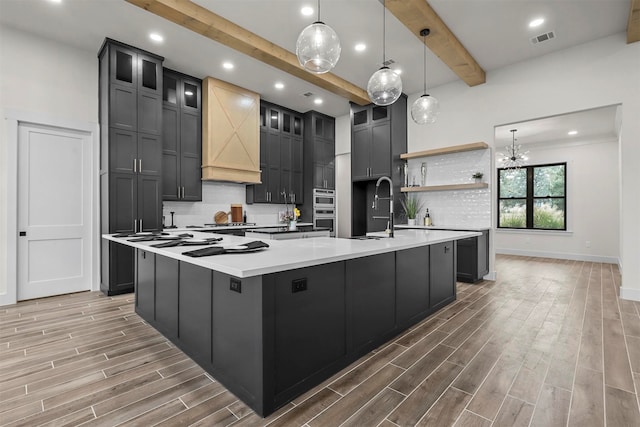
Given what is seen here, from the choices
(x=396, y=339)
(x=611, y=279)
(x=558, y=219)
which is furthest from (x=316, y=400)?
(x=558, y=219)

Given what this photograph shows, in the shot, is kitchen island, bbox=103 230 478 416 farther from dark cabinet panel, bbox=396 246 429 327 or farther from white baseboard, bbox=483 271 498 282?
white baseboard, bbox=483 271 498 282

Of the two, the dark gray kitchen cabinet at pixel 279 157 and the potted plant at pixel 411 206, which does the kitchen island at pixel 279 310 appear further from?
the dark gray kitchen cabinet at pixel 279 157

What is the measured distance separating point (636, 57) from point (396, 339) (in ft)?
15.2

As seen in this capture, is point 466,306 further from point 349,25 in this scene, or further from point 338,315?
point 349,25

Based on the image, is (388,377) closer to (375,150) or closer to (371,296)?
(371,296)

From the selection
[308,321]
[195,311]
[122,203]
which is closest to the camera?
[308,321]

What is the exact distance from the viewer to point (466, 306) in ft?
11.8

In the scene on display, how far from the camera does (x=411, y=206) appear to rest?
18.9 ft

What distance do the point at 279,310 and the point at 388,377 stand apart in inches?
36.9

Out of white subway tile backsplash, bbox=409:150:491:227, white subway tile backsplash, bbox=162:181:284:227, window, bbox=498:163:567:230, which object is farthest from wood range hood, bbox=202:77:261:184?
window, bbox=498:163:567:230

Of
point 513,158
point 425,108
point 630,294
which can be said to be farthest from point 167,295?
point 513,158

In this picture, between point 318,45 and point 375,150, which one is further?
point 375,150

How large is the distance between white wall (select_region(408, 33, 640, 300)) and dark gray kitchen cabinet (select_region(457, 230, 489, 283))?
63.0 inches

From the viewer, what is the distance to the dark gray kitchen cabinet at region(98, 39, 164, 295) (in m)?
4.14
